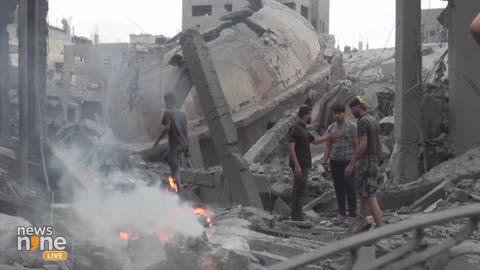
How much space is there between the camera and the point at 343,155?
7.27m

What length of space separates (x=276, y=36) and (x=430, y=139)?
307 inches

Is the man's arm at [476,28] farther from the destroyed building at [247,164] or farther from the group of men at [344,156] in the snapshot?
the group of men at [344,156]

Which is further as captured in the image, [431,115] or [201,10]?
[201,10]

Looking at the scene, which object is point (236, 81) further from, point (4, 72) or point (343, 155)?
point (343, 155)

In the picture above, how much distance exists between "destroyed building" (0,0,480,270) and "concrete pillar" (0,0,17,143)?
0.71 feet

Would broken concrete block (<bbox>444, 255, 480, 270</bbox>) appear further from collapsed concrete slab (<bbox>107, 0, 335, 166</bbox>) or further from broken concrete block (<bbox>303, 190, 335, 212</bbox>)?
collapsed concrete slab (<bbox>107, 0, 335, 166</bbox>)

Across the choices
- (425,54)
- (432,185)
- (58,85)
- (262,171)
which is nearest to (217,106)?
(262,171)

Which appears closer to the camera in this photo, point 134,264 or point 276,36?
point 134,264

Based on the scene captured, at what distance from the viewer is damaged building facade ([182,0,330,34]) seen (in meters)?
38.6

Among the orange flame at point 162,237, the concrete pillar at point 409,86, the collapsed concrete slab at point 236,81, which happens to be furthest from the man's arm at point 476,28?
the collapsed concrete slab at point 236,81

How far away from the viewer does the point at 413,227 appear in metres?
2.30

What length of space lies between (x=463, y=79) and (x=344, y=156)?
3.29m

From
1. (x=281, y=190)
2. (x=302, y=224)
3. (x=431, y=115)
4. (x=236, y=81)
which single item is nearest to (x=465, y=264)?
(x=302, y=224)

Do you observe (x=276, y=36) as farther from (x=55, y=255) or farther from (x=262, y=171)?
(x=55, y=255)
